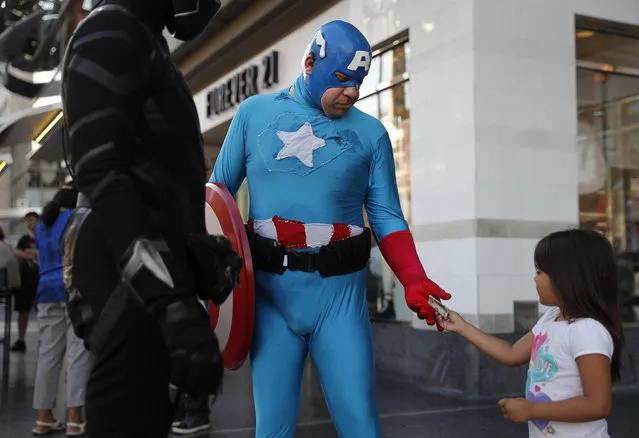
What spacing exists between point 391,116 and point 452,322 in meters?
5.75

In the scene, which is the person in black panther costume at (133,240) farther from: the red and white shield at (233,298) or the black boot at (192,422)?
the black boot at (192,422)

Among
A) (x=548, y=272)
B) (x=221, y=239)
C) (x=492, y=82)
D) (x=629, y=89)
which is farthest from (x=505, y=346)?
(x=629, y=89)

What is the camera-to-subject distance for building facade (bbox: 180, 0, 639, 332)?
20.8 feet

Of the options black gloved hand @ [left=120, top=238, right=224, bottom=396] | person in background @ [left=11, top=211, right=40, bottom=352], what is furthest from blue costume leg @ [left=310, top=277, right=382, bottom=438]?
person in background @ [left=11, top=211, right=40, bottom=352]

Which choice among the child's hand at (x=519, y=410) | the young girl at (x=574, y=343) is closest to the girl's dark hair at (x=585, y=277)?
the young girl at (x=574, y=343)

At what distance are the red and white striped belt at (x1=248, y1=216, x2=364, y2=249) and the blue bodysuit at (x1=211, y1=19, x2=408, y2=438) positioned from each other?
0.07ft

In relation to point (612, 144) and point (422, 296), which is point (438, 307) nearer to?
point (422, 296)

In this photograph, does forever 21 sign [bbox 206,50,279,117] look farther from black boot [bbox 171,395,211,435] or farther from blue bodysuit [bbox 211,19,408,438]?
blue bodysuit [bbox 211,19,408,438]

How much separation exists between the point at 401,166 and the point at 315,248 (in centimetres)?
543

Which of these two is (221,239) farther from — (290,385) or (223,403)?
(223,403)

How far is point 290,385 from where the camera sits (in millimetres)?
2418

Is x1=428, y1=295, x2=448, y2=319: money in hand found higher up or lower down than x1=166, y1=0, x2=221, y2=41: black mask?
lower down

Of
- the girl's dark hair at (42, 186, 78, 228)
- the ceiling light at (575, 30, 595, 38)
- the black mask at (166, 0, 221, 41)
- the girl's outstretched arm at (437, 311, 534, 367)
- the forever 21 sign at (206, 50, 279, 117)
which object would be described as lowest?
the girl's outstretched arm at (437, 311, 534, 367)

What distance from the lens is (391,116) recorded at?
801 cm
